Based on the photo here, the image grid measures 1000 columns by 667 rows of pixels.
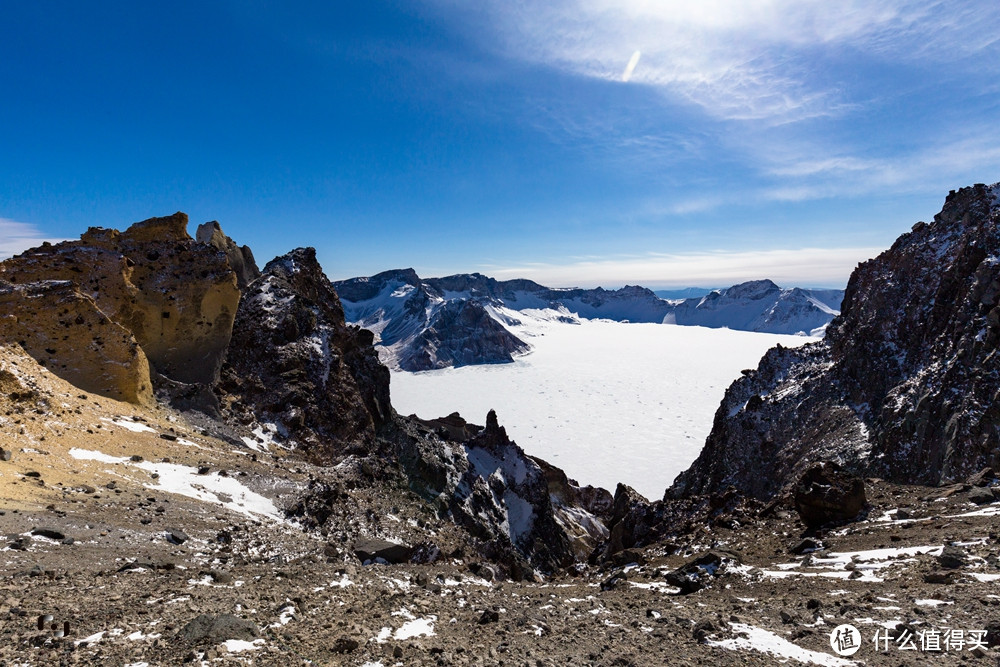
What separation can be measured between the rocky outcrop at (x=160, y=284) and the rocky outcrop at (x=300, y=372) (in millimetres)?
2467

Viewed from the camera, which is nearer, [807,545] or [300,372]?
[807,545]

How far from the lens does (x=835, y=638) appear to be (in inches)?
320

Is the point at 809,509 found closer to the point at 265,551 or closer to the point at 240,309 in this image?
the point at 265,551

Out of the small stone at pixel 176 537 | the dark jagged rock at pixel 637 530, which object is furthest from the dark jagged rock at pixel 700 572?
the dark jagged rock at pixel 637 530

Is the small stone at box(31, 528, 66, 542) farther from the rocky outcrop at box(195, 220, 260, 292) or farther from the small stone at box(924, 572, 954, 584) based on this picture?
the rocky outcrop at box(195, 220, 260, 292)

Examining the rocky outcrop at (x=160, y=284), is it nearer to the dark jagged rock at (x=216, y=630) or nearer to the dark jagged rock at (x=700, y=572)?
the dark jagged rock at (x=216, y=630)

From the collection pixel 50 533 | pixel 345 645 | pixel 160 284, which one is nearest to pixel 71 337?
pixel 160 284

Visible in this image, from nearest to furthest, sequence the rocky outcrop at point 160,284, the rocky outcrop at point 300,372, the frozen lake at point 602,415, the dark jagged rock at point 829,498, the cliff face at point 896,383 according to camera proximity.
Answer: the dark jagged rock at point 829,498, the rocky outcrop at point 160,284, the rocky outcrop at point 300,372, the cliff face at point 896,383, the frozen lake at point 602,415

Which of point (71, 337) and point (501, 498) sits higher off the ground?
point (71, 337)

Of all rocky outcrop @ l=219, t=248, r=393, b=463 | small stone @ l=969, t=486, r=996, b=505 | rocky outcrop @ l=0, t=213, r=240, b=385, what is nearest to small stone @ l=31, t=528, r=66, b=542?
rocky outcrop @ l=219, t=248, r=393, b=463

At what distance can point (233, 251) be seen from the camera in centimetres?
4172

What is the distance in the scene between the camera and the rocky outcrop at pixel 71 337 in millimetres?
20000

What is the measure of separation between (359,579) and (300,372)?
22.6m

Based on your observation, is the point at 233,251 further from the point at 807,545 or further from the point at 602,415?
the point at 602,415
